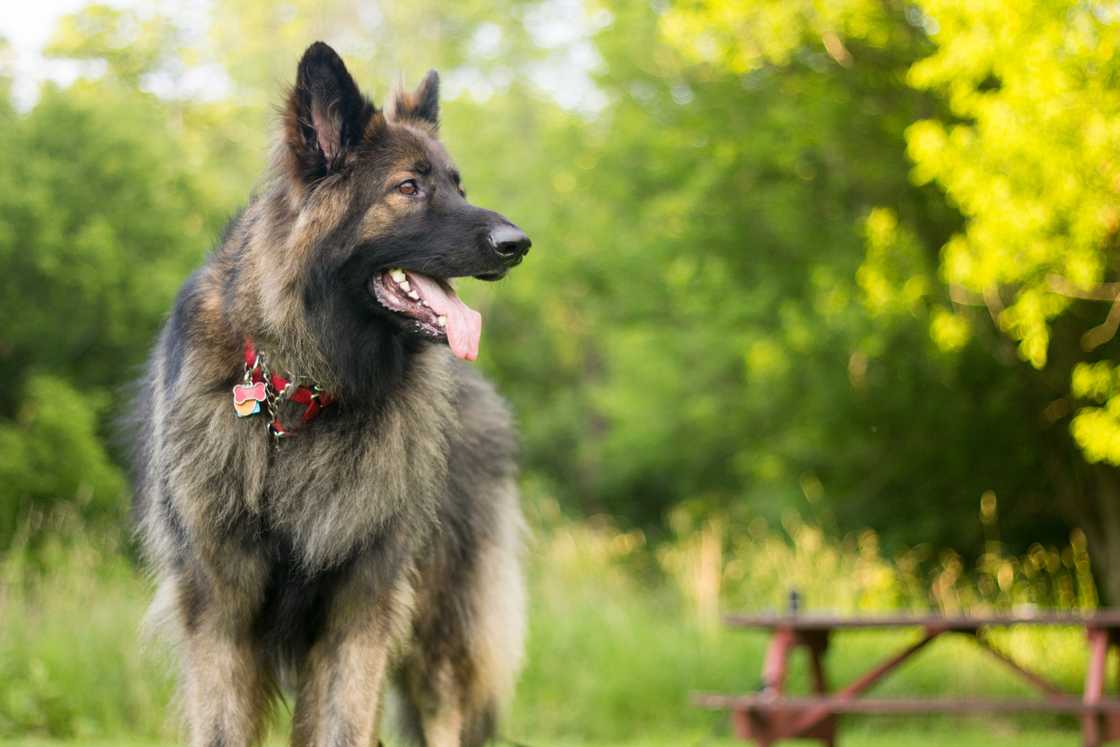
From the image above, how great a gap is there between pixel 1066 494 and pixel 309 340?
11.4 metres

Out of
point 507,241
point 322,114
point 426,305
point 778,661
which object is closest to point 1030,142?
point 778,661

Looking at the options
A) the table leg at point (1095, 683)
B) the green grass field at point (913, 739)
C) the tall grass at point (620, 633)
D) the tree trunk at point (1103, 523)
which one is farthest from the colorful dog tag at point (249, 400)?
the tree trunk at point (1103, 523)

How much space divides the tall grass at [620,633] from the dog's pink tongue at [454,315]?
4.60m

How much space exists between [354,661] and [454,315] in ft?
3.84

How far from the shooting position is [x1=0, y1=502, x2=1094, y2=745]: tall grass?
9.77 meters

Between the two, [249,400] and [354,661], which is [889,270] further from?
[249,400]

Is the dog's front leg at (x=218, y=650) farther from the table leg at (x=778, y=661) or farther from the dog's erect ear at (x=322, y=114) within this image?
the table leg at (x=778, y=661)

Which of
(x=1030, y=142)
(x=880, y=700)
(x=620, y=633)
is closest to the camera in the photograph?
(x=880, y=700)

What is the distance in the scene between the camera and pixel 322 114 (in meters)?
4.36

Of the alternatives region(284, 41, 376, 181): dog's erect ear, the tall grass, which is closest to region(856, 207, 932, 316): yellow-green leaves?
the tall grass

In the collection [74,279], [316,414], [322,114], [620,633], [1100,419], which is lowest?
[316,414]

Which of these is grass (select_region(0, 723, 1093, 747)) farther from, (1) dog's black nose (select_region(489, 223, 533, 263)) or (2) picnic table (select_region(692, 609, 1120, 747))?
(1) dog's black nose (select_region(489, 223, 533, 263))

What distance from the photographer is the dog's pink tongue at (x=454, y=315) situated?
4.30m

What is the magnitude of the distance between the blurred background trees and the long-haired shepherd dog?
6.41 m
